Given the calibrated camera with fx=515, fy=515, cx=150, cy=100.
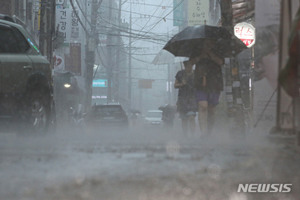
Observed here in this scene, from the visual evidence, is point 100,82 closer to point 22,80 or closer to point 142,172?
point 22,80

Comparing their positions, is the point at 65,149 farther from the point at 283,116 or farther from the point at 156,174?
the point at 283,116

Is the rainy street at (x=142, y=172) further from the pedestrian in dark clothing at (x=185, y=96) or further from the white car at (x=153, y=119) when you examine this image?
the white car at (x=153, y=119)

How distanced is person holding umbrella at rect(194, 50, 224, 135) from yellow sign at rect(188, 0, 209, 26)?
89.2ft

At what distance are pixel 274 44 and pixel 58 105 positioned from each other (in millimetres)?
20014

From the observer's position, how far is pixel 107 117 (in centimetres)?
2045

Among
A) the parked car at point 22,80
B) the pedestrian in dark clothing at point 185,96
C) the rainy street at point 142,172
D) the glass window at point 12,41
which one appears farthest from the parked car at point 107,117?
the rainy street at point 142,172

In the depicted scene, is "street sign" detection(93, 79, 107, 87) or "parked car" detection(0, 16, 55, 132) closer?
"parked car" detection(0, 16, 55, 132)

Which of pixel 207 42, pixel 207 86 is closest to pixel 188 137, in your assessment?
pixel 207 86

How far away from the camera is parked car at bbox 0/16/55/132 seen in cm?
795

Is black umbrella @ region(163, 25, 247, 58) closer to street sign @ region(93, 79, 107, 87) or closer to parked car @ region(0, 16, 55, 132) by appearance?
parked car @ region(0, 16, 55, 132)

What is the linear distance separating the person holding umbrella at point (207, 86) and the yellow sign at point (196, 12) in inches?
1070

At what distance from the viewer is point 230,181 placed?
383 cm

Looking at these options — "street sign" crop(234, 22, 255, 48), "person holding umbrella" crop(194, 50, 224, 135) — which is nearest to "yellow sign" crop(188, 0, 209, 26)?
"street sign" crop(234, 22, 255, 48)

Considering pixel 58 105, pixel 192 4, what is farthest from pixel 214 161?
pixel 192 4
